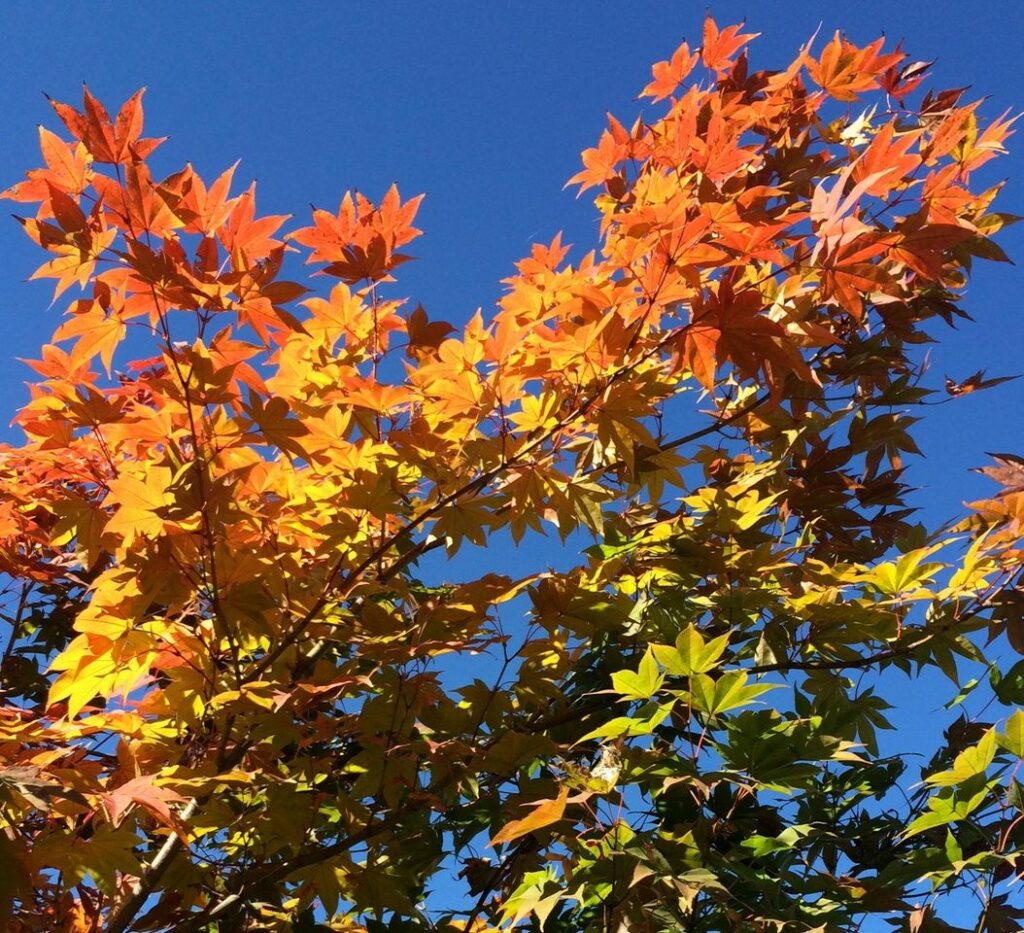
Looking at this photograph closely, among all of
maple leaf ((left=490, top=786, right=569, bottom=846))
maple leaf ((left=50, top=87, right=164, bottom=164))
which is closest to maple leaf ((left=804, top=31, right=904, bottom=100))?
maple leaf ((left=50, top=87, right=164, bottom=164))

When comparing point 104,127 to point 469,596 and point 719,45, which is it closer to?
point 469,596

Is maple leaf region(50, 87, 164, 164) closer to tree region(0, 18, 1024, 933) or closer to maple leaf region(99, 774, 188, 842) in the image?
tree region(0, 18, 1024, 933)

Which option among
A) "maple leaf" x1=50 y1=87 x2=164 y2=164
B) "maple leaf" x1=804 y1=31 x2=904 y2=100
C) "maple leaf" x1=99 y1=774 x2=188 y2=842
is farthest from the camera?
"maple leaf" x1=804 y1=31 x2=904 y2=100

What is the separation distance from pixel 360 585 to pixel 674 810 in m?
0.79

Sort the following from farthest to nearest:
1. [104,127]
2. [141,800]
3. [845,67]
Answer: [845,67], [104,127], [141,800]

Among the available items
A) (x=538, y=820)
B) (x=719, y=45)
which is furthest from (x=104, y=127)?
(x=719, y=45)

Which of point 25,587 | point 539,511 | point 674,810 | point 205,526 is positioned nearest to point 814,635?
point 674,810

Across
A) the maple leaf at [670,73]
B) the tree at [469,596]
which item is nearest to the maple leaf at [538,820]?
the tree at [469,596]

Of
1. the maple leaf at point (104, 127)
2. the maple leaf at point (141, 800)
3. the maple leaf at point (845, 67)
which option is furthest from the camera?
the maple leaf at point (845, 67)

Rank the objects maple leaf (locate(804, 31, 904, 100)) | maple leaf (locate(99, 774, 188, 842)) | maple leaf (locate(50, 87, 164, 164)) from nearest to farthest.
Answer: maple leaf (locate(99, 774, 188, 842)), maple leaf (locate(50, 87, 164, 164)), maple leaf (locate(804, 31, 904, 100))

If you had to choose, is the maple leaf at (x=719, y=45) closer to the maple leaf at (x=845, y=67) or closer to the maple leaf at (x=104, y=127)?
the maple leaf at (x=845, y=67)

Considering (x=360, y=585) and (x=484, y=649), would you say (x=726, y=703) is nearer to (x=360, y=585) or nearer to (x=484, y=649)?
(x=484, y=649)

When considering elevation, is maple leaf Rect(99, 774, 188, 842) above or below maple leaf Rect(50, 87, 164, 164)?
below

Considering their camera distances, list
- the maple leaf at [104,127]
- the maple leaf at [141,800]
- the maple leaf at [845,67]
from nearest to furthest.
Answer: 1. the maple leaf at [141,800]
2. the maple leaf at [104,127]
3. the maple leaf at [845,67]
